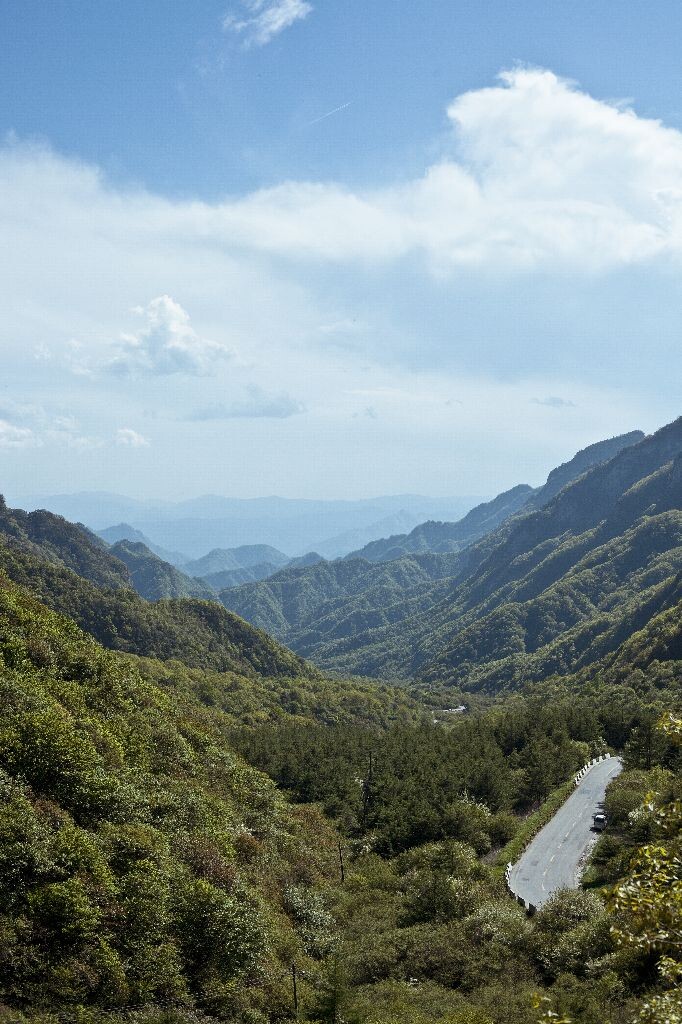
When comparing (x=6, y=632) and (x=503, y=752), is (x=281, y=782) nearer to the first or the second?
(x=503, y=752)

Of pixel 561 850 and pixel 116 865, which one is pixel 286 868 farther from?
pixel 561 850

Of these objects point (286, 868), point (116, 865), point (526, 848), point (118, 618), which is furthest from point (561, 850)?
point (118, 618)

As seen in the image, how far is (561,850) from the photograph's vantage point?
51375 millimetres

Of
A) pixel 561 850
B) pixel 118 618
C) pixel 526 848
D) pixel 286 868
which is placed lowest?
pixel 526 848

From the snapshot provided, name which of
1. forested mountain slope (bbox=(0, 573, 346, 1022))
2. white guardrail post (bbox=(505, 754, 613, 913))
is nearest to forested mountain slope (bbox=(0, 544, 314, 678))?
white guardrail post (bbox=(505, 754, 613, 913))

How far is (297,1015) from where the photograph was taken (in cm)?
2816

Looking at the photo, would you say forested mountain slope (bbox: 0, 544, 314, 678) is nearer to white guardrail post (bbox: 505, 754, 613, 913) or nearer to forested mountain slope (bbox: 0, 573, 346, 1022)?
white guardrail post (bbox: 505, 754, 613, 913)

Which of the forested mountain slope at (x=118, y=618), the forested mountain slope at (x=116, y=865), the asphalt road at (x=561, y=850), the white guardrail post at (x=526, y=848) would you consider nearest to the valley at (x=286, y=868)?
the forested mountain slope at (x=116, y=865)

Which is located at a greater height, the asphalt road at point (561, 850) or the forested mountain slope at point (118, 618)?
the forested mountain slope at point (118, 618)

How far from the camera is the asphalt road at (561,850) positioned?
44.1 metres

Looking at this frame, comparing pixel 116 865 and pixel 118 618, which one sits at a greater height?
pixel 116 865

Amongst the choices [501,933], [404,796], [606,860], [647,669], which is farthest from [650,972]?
[647,669]

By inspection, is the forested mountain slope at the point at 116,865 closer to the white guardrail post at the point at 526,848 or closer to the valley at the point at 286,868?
the valley at the point at 286,868

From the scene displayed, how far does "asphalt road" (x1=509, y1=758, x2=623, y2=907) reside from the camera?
44125 millimetres
